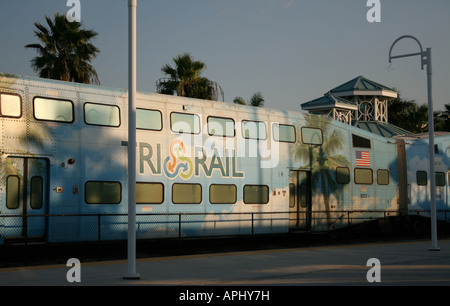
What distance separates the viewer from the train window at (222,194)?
21469mm

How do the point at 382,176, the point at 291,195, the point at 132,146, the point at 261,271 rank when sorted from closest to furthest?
the point at 132,146 → the point at 261,271 → the point at 291,195 → the point at 382,176

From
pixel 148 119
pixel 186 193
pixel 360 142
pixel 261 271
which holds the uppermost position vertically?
pixel 148 119

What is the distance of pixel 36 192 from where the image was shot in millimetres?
17453

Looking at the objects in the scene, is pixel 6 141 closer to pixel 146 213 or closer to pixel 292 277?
pixel 146 213

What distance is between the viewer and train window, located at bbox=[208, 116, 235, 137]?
70.9 ft

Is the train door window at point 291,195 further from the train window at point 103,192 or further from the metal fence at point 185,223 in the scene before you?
the train window at point 103,192

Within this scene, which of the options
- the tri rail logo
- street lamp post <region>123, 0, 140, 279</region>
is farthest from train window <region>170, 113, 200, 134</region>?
street lamp post <region>123, 0, 140, 279</region>

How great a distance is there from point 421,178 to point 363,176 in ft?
13.9

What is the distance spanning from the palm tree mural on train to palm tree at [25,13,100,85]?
1551cm

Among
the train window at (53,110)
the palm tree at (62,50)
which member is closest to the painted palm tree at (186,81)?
the palm tree at (62,50)

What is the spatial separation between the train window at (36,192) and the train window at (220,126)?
6.44 m

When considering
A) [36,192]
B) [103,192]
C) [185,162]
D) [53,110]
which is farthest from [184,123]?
[36,192]

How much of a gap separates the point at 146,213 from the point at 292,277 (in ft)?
24.6

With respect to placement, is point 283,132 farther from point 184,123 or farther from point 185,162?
point 185,162
